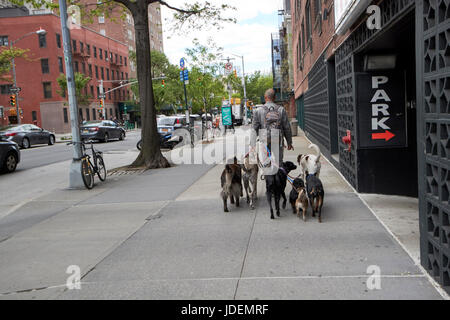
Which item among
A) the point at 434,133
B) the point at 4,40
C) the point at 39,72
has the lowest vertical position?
the point at 434,133

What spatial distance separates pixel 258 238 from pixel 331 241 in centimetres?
93

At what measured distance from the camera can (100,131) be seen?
30234 millimetres

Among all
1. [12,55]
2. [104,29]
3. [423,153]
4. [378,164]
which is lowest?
[378,164]

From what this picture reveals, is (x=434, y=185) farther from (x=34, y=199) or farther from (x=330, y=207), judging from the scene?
(x=34, y=199)

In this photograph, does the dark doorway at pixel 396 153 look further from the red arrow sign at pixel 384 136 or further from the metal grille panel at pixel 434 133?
the metal grille panel at pixel 434 133

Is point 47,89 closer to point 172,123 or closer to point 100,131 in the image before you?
point 100,131

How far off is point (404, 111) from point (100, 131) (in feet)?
83.3

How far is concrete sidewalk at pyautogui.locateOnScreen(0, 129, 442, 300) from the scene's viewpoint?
4.19 meters

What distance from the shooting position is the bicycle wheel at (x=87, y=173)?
1078cm

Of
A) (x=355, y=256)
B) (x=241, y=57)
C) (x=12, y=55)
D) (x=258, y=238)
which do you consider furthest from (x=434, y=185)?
(x=241, y=57)

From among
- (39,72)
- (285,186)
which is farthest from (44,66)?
(285,186)

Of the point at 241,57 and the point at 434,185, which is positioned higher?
the point at 241,57

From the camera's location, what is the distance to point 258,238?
5.80 m

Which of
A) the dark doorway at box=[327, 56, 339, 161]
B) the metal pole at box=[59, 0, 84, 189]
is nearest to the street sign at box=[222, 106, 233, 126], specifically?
the dark doorway at box=[327, 56, 339, 161]
